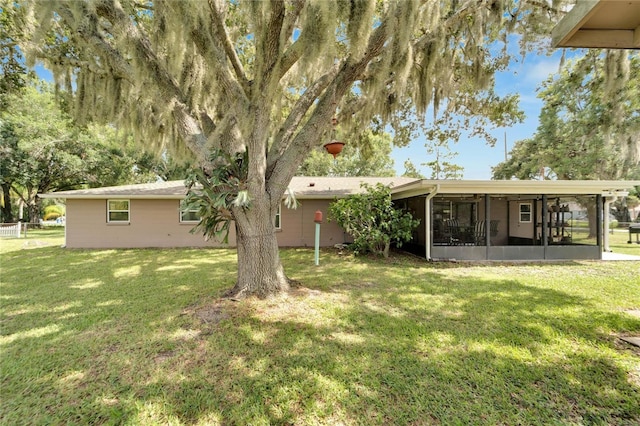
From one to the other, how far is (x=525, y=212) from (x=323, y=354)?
12014 mm

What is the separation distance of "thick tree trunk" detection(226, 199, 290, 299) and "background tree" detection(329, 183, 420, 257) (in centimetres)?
440

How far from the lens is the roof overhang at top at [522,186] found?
746 cm

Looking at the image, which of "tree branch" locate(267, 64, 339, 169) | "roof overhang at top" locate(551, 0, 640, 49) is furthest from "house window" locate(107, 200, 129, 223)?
"roof overhang at top" locate(551, 0, 640, 49)

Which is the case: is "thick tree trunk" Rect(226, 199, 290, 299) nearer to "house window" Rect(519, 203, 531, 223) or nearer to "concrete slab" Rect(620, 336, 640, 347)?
"concrete slab" Rect(620, 336, 640, 347)

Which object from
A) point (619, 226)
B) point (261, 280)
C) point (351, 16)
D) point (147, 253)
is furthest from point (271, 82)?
point (619, 226)

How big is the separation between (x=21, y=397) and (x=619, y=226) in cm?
3649

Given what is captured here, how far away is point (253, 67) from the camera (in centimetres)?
475

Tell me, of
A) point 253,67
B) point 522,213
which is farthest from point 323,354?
point 522,213

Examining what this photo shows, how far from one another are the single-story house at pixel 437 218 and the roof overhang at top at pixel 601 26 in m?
4.76

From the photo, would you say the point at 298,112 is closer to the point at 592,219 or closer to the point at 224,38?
the point at 224,38

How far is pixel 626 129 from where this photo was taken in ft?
33.1

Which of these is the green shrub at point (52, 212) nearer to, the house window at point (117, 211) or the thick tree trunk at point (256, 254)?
the house window at point (117, 211)

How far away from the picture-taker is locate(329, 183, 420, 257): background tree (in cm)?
822

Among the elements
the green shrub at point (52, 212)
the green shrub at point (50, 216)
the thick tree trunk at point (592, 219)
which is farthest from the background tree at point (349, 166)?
the green shrub at point (52, 212)
